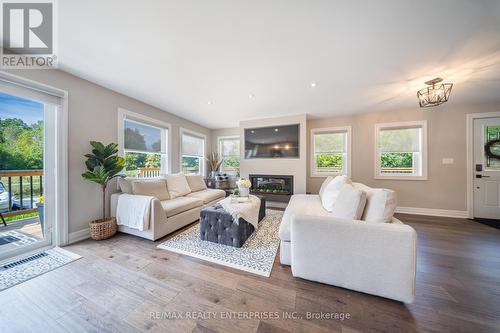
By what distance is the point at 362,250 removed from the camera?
135 cm

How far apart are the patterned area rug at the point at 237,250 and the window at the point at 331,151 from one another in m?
2.61

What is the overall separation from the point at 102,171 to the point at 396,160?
5.92m

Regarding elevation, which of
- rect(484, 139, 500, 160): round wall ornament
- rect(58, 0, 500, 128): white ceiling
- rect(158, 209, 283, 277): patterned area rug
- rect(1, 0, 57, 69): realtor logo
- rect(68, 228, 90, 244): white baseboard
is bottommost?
rect(158, 209, 283, 277): patterned area rug

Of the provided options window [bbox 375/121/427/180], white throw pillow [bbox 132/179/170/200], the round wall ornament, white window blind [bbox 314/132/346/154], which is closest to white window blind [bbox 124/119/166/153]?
white throw pillow [bbox 132/179/170/200]

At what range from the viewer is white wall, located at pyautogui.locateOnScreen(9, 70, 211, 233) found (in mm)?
2291

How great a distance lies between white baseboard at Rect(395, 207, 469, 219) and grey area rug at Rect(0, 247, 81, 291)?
6.04 m

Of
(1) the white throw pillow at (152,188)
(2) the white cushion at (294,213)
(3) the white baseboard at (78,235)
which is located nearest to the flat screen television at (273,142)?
(2) the white cushion at (294,213)

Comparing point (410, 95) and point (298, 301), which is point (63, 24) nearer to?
point (298, 301)

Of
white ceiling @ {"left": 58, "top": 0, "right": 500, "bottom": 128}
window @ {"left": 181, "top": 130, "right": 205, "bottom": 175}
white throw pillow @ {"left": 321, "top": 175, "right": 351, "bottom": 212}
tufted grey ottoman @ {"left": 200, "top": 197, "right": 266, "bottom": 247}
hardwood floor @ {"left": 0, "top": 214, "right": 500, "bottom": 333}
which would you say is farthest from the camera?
window @ {"left": 181, "top": 130, "right": 205, "bottom": 175}

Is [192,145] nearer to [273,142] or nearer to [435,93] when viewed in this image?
[273,142]

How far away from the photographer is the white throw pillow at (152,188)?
271cm

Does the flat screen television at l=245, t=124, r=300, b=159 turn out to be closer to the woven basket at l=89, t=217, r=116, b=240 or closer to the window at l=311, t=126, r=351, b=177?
the window at l=311, t=126, r=351, b=177

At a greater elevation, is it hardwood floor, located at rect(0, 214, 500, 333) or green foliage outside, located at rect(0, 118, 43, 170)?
green foliage outside, located at rect(0, 118, 43, 170)

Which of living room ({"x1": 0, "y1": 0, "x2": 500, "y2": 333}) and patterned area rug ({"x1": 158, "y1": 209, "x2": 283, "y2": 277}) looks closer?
living room ({"x1": 0, "y1": 0, "x2": 500, "y2": 333})
